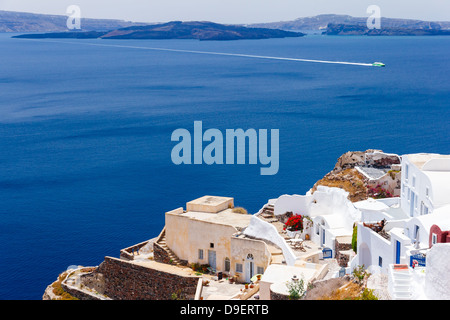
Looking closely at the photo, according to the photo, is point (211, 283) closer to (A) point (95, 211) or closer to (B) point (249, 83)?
(A) point (95, 211)

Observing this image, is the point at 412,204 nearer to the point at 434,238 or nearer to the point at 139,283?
the point at 434,238

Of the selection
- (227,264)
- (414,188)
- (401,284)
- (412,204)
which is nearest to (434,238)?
(401,284)

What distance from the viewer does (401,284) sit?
1761 centimetres

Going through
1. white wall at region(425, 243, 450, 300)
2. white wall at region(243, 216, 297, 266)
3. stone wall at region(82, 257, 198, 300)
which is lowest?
stone wall at region(82, 257, 198, 300)

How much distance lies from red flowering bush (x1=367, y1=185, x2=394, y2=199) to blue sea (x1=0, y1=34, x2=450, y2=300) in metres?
22.9

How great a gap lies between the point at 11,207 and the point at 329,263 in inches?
1753

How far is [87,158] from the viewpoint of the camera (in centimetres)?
8338

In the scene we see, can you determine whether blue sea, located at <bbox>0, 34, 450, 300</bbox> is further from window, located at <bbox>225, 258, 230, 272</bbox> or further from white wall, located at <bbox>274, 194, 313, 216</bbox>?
white wall, located at <bbox>274, 194, 313, 216</bbox>

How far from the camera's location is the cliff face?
3822 cm

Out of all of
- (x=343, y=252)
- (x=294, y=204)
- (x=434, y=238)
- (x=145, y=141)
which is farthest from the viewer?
(x=145, y=141)

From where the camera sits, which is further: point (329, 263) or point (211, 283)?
point (211, 283)

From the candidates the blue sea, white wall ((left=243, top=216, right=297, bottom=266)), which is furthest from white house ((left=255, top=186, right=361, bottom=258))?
the blue sea
